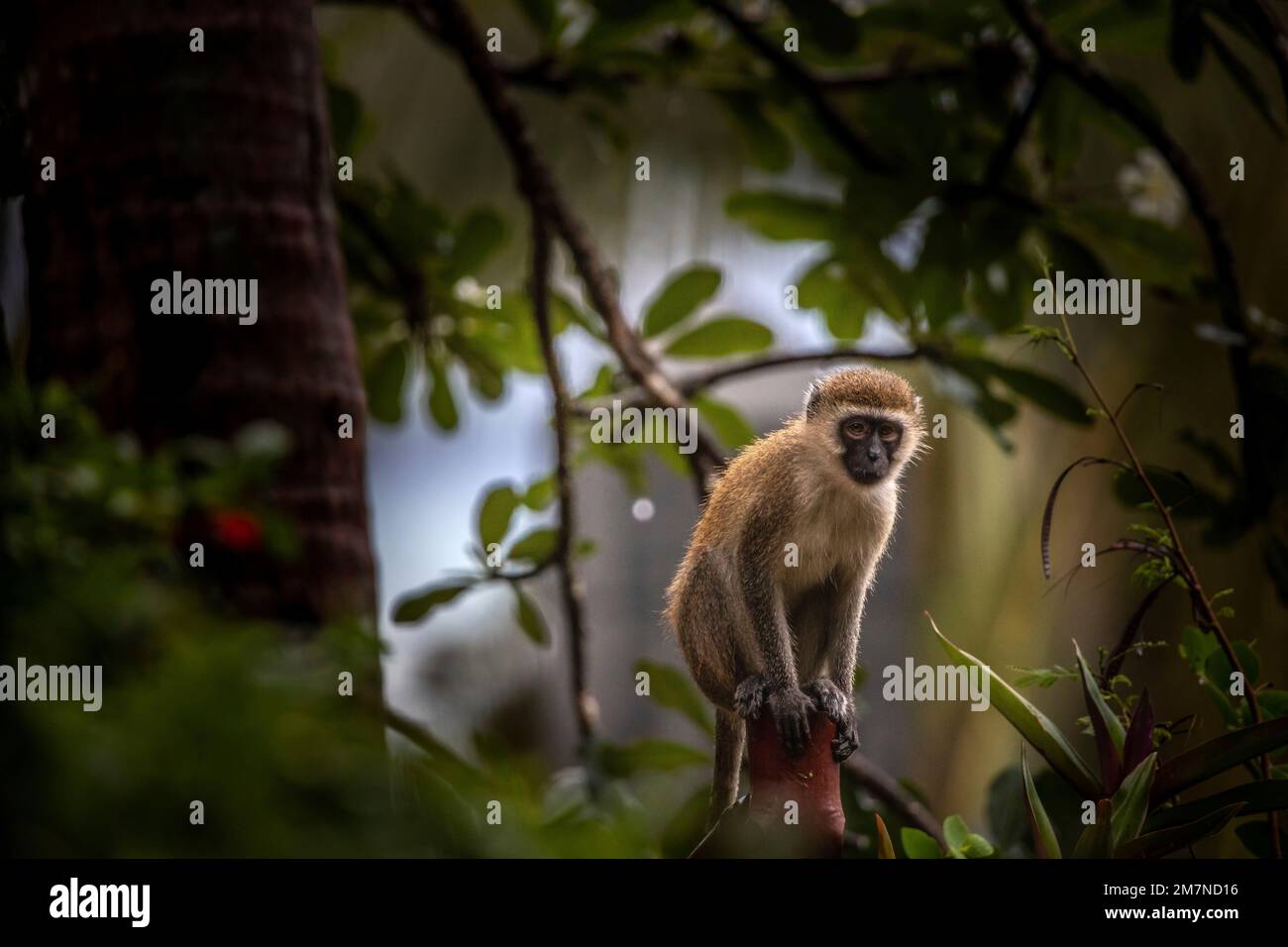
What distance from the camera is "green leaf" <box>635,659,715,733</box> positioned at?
1990mm

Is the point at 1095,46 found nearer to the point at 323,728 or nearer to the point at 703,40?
the point at 703,40

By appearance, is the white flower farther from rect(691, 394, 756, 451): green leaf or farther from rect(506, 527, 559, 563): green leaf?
rect(506, 527, 559, 563): green leaf

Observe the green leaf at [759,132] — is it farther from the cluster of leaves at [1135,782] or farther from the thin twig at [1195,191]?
the cluster of leaves at [1135,782]

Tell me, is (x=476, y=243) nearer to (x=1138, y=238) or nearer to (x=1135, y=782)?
(x=1138, y=238)

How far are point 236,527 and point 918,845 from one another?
1.02 metres

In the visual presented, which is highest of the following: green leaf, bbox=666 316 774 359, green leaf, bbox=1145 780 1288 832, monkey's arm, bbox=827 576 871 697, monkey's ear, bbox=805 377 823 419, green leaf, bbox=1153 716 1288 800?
green leaf, bbox=666 316 774 359

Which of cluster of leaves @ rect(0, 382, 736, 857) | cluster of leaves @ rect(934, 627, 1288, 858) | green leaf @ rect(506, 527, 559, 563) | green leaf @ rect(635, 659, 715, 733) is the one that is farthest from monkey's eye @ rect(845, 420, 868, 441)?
cluster of leaves @ rect(0, 382, 736, 857)

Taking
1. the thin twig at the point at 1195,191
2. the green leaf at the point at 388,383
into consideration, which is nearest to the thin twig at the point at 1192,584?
the thin twig at the point at 1195,191

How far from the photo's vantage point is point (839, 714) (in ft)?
4.75

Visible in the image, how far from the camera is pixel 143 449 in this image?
1.64m

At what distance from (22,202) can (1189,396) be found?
283 cm

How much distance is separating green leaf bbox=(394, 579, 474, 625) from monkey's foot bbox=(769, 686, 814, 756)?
982 mm

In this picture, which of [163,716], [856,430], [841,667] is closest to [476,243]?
[856,430]

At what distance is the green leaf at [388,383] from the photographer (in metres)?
3.27
